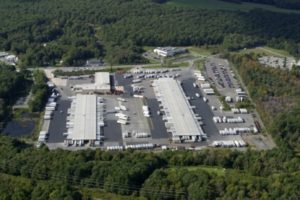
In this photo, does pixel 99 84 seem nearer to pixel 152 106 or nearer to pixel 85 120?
pixel 152 106

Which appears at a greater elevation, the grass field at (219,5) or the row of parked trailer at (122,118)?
the grass field at (219,5)

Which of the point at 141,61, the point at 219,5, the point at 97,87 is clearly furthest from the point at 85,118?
the point at 219,5

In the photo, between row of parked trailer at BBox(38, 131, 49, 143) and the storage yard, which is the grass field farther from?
row of parked trailer at BBox(38, 131, 49, 143)

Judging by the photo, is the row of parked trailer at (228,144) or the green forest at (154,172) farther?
the row of parked trailer at (228,144)

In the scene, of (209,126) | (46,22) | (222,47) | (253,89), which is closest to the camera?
(209,126)

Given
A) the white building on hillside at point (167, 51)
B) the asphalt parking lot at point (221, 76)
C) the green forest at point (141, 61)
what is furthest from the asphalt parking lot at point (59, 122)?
the white building on hillside at point (167, 51)

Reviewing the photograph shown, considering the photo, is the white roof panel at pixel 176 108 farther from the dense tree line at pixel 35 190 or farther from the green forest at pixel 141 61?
the dense tree line at pixel 35 190

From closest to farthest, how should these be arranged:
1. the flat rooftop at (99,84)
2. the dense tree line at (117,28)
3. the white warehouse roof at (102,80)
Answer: the flat rooftop at (99,84) → the white warehouse roof at (102,80) → the dense tree line at (117,28)

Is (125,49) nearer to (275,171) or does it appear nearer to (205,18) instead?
(205,18)

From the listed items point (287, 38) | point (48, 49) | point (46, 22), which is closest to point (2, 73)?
point (48, 49)
